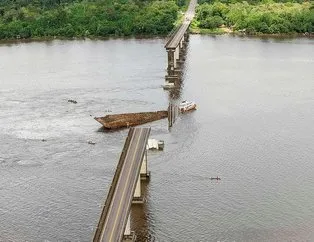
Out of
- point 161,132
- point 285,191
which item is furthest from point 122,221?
point 161,132

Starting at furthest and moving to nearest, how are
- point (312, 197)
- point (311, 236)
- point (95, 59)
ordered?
point (95, 59) → point (312, 197) → point (311, 236)

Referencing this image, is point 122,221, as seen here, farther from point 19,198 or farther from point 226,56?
point 226,56

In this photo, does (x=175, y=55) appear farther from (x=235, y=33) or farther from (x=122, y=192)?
(x=122, y=192)

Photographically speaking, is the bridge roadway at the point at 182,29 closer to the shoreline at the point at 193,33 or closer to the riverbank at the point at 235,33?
the riverbank at the point at 235,33

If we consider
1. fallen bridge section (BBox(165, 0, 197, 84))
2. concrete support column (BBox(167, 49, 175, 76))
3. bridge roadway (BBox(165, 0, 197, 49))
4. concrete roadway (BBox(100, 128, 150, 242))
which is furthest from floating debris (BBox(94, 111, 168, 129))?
bridge roadway (BBox(165, 0, 197, 49))

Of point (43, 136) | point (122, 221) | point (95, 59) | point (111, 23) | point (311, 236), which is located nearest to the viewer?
point (122, 221)

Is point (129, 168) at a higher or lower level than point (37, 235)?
higher

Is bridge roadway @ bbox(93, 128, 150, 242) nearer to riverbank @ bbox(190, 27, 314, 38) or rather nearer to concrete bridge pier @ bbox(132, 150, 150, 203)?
concrete bridge pier @ bbox(132, 150, 150, 203)

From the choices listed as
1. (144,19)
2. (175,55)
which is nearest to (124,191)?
(175,55)
